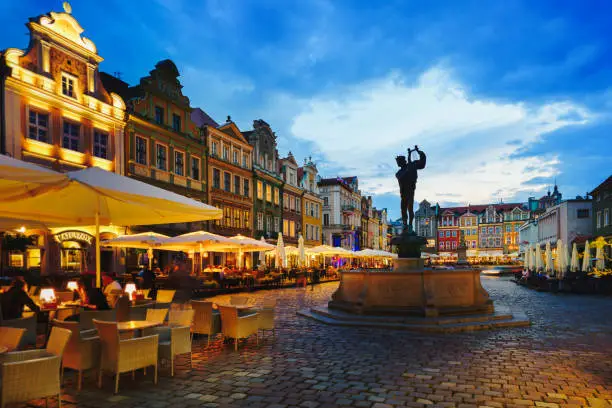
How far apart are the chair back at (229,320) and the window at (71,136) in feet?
60.0

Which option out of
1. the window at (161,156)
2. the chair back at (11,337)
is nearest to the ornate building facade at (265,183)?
the window at (161,156)

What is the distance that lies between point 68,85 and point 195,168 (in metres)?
11.7

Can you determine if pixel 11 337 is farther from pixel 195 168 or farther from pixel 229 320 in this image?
pixel 195 168

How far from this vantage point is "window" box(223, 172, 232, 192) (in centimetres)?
3812

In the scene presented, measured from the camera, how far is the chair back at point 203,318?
9.38 m

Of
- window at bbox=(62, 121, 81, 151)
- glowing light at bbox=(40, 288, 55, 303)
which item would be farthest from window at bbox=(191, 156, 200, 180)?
glowing light at bbox=(40, 288, 55, 303)

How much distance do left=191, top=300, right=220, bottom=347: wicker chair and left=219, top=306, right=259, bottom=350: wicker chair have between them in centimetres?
25

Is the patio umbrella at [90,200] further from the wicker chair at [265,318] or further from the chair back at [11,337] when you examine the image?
the wicker chair at [265,318]

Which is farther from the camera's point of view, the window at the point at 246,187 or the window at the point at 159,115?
the window at the point at 246,187

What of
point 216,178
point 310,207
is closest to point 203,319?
point 216,178

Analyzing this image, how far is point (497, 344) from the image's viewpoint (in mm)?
9602

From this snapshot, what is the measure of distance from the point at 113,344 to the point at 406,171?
35.3 feet

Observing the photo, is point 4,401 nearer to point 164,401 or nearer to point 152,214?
point 164,401

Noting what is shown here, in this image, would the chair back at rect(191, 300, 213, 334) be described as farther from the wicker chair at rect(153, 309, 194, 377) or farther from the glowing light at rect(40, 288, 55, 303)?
the glowing light at rect(40, 288, 55, 303)
